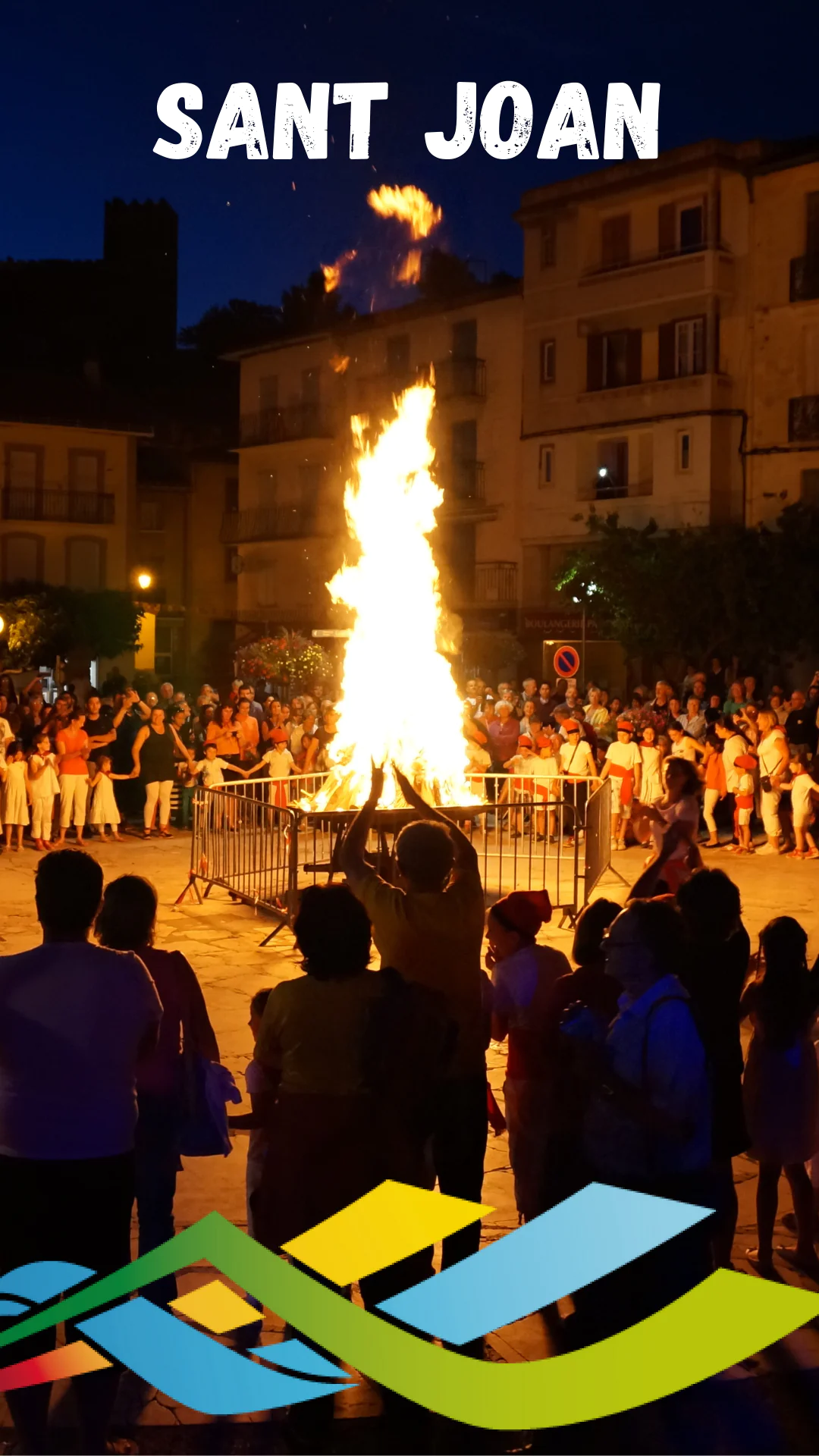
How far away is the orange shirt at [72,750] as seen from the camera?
1700cm

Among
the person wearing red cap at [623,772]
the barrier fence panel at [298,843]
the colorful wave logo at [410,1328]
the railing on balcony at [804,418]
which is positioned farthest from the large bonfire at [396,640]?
the railing on balcony at [804,418]

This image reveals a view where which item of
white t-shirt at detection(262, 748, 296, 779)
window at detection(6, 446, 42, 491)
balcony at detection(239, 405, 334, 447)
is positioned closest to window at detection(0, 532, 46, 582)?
window at detection(6, 446, 42, 491)

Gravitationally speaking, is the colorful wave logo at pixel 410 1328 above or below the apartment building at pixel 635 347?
below

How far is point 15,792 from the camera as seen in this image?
54.3 feet

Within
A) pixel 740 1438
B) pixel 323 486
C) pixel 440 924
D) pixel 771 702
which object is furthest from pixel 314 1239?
pixel 323 486

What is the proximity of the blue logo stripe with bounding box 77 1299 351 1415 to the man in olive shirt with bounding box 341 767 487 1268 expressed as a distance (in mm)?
794

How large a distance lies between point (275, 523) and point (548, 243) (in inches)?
551

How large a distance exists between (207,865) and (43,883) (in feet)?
30.3

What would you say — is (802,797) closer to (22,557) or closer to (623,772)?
(623,772)

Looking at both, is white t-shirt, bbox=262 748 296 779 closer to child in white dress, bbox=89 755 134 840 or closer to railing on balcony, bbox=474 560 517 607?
child in white dress, bbox=89 755 134 840

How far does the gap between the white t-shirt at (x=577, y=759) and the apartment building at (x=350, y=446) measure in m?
20.1

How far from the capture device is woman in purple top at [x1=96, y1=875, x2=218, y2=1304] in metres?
4.71

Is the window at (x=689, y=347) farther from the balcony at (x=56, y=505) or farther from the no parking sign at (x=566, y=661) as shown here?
the balcony at (x=56, y=505)

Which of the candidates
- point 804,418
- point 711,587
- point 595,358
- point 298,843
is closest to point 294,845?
point 298,843
